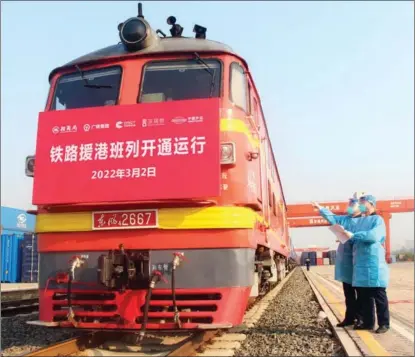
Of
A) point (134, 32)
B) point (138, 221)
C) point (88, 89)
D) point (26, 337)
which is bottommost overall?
point (26, 337)

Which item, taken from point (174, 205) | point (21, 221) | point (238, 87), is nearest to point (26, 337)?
point (174, 205)

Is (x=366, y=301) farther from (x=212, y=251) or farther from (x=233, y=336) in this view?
(x=212, y=251)

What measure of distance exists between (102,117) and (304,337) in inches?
132

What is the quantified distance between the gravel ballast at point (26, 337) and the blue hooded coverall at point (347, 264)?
11.2 feet

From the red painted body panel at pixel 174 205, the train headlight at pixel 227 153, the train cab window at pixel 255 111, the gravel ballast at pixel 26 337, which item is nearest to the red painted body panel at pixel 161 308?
the red painted body panel at pixel 174 205

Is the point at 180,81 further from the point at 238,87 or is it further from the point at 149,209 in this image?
the point at 149,209

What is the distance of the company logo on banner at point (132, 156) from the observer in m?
4.77

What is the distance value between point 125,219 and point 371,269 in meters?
2.83

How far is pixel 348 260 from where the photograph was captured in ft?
19.9

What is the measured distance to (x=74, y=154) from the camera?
16.5ft

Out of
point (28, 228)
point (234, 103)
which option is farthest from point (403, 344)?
point (28, 228)

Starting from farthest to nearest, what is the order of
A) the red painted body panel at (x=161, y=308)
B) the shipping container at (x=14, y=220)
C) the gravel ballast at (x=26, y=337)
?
the shipping container at (x=14, y=220), the gravel ballast at (x=26, y=337), the red painted body panel at (x=161, y=308)

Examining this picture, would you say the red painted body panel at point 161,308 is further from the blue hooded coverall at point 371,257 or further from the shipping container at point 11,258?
the shipping container at point 11,258

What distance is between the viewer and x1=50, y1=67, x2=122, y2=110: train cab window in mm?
Result: 5520
